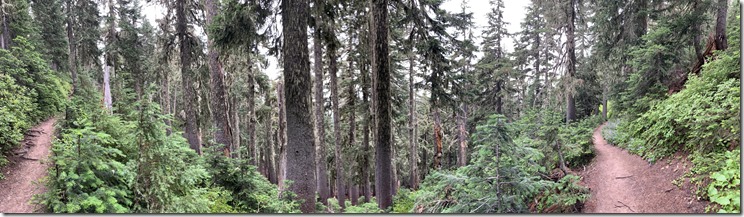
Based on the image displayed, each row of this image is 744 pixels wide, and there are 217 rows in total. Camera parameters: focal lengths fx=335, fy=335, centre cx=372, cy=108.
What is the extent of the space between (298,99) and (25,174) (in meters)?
4.75

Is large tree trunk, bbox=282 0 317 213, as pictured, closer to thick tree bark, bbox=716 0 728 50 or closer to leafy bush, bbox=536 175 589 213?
leafy bush, bbox=536 175 589 213

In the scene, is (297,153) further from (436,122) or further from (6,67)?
(436,122)

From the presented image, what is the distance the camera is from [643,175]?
5902 millimetres

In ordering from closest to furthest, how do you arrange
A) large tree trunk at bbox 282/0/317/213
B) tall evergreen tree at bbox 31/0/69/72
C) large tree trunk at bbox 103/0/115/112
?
1. large tree trunk at bbox 282/0/317/213
2. large tree trunk at bbox 103/0/115/112
3. tall evergreen tree at bbox 31/0/69/72

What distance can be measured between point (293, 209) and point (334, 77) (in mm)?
6140

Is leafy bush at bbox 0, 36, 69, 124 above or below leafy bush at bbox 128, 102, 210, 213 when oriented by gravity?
above

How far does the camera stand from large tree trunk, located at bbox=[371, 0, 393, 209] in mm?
6461

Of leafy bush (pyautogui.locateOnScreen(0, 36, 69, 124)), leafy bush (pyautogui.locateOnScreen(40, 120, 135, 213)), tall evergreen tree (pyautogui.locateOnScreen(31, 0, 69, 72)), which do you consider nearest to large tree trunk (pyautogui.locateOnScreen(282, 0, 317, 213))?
leafy bush (pyautogui.locateOnScreen(40, 120, 135, 213))

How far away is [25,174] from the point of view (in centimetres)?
565

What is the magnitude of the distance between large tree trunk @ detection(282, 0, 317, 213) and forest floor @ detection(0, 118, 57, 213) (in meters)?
3.16

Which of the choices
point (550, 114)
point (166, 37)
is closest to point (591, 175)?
point (550, 114)

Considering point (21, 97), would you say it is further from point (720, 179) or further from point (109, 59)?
point (720, 179)

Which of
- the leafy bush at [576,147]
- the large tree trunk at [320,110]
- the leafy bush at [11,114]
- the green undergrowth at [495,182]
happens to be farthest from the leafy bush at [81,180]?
the leafy bush at [576,147]

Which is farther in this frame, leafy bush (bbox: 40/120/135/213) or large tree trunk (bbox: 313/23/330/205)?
large tree trunk (bbox: 313/23/330/205)
